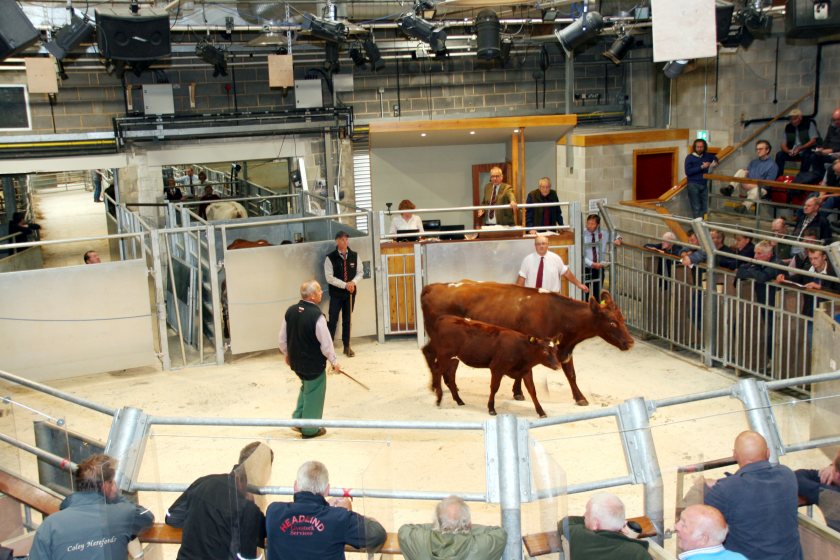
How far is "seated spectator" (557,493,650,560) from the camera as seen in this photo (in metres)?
4.18

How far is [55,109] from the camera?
14.5 m

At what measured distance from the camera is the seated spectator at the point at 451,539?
4234 millimetres

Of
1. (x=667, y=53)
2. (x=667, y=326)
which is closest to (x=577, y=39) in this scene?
(x=667, y=326)

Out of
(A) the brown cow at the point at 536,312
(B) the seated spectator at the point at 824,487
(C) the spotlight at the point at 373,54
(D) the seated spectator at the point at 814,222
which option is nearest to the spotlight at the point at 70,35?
(C) the spotlight at the point at 373,54

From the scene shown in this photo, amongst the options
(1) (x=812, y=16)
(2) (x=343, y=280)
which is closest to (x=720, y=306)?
(2) (x=343, y=280)

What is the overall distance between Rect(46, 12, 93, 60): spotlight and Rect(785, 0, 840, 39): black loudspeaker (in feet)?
29.6

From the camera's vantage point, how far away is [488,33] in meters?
13.6

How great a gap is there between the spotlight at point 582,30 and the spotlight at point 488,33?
1.06 m

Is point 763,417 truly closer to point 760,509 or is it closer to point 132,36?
point 760,509

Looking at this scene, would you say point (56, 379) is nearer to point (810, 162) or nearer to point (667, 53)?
point (667, 53)

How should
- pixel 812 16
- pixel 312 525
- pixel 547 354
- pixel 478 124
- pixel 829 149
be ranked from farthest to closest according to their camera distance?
pixel 478 124 → pixel 829 149 → pixel 812 16 → pixel 547 354 → pixel 312 525

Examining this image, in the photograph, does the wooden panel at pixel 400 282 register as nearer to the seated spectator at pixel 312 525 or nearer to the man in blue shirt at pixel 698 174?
the man in blue shirt at pixel 698 174

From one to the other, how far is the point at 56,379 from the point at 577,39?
25.3 ft

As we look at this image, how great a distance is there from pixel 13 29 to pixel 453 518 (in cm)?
660
